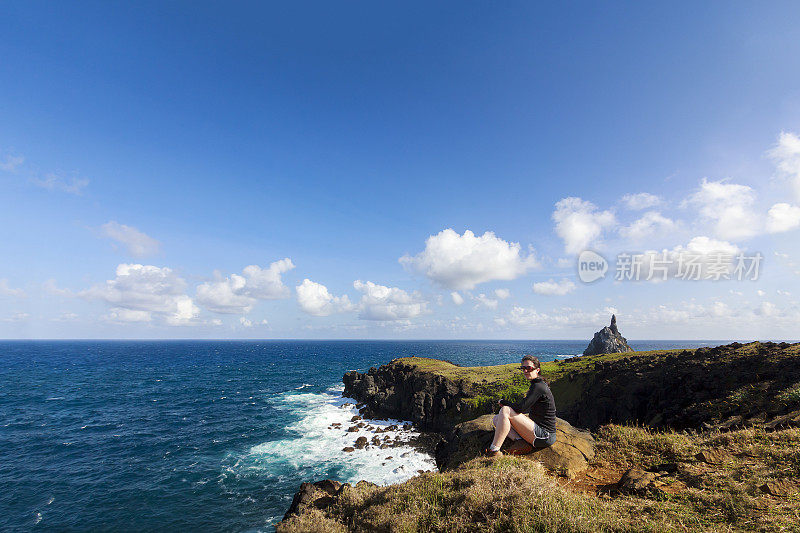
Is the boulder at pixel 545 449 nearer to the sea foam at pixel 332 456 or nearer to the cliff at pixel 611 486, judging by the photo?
the cliff at pixel 611 486

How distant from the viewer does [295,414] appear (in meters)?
52.5

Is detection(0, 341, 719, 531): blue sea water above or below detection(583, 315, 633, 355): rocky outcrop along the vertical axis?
below

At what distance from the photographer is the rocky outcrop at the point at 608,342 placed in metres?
102

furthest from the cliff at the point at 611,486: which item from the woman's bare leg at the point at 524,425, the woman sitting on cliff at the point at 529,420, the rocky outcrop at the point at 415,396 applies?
the rocky outcrop at the point at 415,396

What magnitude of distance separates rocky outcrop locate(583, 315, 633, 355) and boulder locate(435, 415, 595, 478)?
109 m

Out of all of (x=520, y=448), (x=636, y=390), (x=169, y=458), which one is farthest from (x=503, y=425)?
(x=169, y=458)

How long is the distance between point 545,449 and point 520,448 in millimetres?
817

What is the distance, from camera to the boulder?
357 inches

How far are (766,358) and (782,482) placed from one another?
2709cm

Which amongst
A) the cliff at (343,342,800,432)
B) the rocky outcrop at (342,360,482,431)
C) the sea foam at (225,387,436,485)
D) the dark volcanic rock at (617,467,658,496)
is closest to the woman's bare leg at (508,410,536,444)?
the dark volcanic rock at (617,467,658,496)

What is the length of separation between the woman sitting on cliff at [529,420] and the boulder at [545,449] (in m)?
0.42

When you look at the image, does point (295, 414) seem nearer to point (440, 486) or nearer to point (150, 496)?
point (150, 496)

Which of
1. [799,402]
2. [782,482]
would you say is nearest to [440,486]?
[782,482]

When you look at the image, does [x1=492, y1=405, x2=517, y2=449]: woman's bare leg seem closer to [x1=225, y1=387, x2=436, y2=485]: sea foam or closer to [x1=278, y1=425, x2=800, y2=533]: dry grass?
[x1=278, y1=425, x2=800, y2=533]: dry grass
